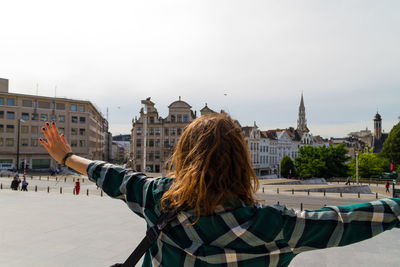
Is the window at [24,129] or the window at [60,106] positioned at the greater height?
the window at [60,106]

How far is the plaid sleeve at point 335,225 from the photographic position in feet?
4.65

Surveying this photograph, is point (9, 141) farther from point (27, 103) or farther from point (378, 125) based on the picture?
point (378, 125)

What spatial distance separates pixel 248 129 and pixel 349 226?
7291 cm

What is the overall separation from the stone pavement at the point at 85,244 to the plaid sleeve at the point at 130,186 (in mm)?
6631

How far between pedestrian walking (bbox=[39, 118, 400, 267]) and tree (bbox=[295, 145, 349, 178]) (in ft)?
198

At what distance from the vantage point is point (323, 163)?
188ft

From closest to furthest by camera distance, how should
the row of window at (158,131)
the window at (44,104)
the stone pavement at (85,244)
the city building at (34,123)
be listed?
1. the stone pavement at (85,244)
2. the city building at (34,123)
3. the window at (44,104)
4. the row of window at (158,131)

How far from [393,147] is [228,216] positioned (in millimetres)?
77337

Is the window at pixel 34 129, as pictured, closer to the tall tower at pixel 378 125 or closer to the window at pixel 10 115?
the window at pixel 10 115

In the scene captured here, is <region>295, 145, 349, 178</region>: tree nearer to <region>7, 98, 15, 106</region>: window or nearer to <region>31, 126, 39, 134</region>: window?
<region>31, 126, 39, 134</region>: window

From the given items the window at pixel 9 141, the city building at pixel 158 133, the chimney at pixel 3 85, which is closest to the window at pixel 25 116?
the window at pixel 9 141

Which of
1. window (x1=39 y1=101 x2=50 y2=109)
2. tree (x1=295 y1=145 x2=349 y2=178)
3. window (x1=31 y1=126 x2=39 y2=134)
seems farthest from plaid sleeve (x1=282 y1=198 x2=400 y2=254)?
window (x1=39 y1=101 x2=50 y2=109)

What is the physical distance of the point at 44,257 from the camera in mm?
7871

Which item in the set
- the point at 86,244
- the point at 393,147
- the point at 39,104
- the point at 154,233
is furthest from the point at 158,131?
the point at 154,233
